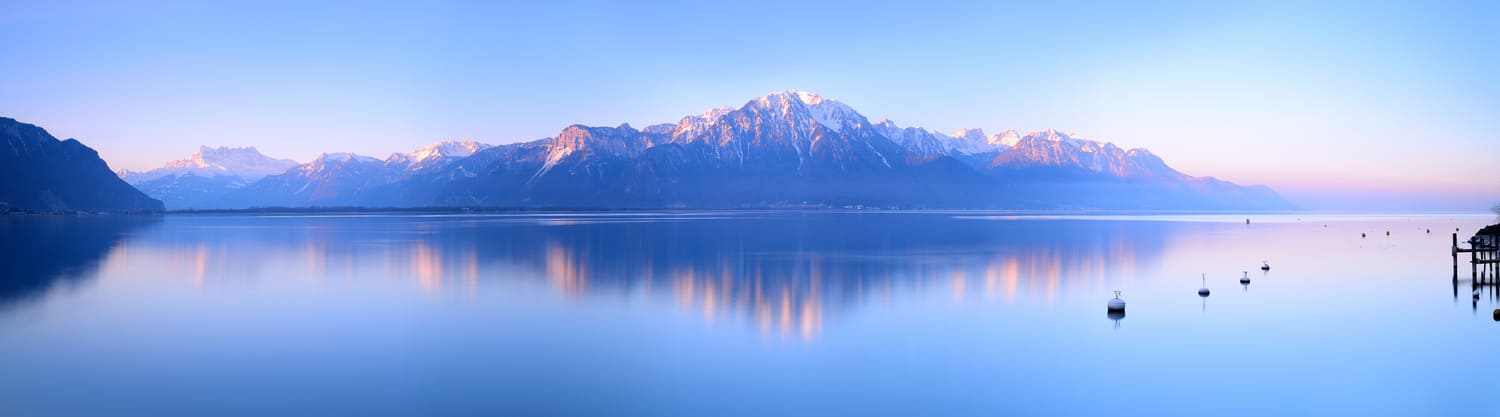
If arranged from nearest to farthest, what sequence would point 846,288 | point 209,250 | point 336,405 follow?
point 336,405
point 846,288
point 209,250

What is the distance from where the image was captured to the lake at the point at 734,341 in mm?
17812

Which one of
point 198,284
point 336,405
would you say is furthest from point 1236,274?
point 198,284

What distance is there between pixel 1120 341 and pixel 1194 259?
37125mm

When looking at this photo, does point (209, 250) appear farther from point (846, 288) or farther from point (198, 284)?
point (846, 288)

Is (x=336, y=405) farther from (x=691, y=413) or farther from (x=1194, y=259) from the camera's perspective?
(x=1194, y=259)

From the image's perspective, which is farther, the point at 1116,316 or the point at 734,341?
the point at 1116,316

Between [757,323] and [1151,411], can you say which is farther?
[757,323]

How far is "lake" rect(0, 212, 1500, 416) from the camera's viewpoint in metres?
17.8

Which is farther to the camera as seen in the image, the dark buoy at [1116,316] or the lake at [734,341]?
the dark buoy at [1116,316]

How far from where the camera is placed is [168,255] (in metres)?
60.1

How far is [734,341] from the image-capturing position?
24766 millimetres

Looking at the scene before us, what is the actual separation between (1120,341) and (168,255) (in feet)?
194

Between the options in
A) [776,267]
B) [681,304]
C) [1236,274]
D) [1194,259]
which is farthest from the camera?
[1194,259]

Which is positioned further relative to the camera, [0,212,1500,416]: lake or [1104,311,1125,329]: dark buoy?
[1104,311,1125,329]: dark buoy
